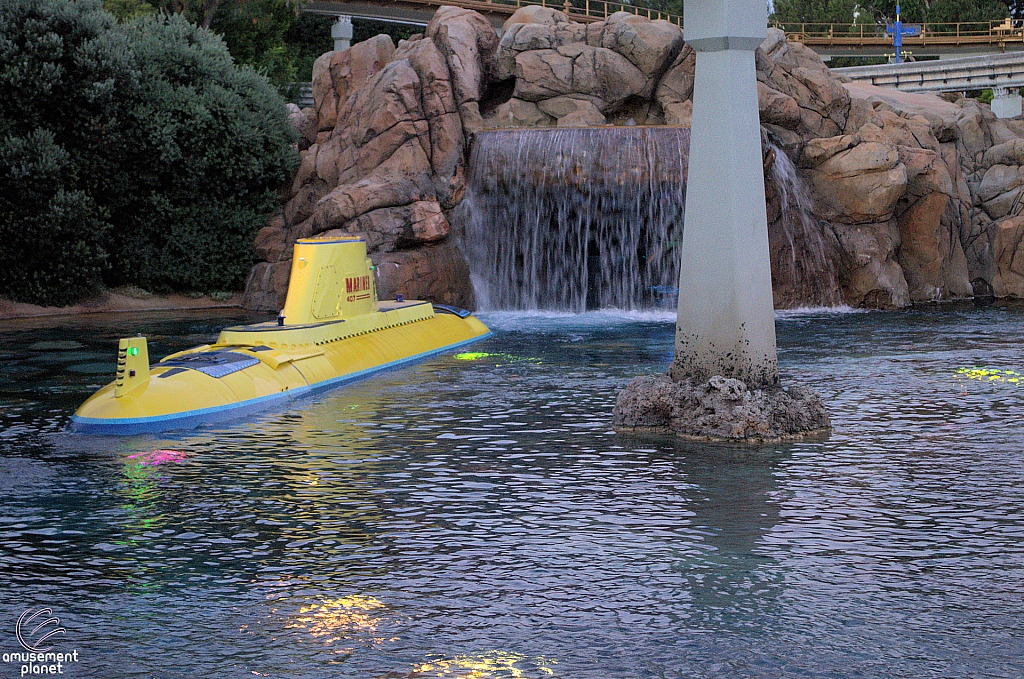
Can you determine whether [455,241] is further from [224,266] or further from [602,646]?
[602,646]

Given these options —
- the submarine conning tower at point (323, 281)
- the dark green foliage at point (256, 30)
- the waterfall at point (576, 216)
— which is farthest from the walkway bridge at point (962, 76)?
the submarine conning tower at point (323, 281)

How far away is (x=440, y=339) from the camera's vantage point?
95.6 feet

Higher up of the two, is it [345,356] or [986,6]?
[986,6]

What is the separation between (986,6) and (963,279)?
56.8 metres

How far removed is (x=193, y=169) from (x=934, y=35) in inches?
2454

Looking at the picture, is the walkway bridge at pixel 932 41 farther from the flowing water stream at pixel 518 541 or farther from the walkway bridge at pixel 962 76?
the flowing water stream at pixel 518 541

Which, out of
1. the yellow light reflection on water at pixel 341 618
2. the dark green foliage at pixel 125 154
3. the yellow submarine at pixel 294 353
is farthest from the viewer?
the dark green foliage at pixel 125 154

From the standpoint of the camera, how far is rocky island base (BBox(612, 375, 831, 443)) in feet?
58.0

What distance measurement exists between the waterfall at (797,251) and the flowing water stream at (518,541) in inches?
580

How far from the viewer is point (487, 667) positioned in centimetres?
943

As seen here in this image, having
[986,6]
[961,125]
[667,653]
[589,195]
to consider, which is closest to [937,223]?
[961,125]

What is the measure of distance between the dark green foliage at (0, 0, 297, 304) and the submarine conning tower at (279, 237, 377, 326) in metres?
15.5

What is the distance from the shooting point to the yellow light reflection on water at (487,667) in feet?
30.4

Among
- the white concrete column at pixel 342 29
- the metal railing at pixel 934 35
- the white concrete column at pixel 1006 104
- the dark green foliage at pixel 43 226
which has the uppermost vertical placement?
the metal railing at pixel 934 35
